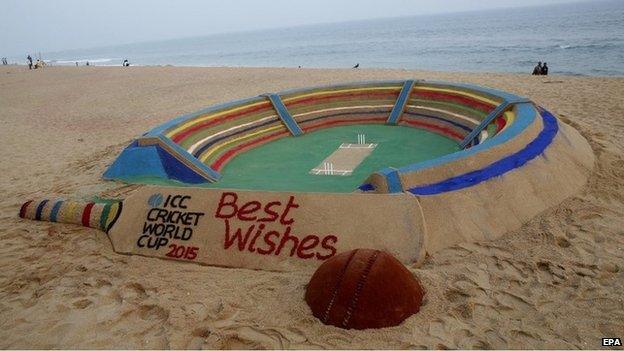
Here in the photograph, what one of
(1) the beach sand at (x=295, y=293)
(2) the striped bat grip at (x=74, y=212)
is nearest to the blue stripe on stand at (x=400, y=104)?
(1) the beach sand at (x=295, y=293)

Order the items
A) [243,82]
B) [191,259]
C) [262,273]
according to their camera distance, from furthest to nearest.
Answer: [243,82]
[191,259]
[262,273]

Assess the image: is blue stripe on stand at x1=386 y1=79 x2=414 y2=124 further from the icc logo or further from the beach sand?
the icc logo

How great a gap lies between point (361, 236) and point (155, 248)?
8.27 ft

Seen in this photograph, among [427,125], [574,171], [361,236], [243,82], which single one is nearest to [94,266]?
[361,236]

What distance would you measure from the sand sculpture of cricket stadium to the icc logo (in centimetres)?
2

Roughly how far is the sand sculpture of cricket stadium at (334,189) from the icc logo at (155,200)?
2 cm

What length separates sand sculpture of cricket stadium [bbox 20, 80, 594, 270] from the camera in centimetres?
481

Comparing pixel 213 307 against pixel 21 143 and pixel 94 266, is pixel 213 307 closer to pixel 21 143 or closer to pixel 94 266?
pixel 94 266

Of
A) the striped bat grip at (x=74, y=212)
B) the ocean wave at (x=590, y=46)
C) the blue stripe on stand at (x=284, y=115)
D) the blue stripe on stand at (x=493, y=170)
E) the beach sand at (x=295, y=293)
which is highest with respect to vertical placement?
the ocean wave at (x=590, y=46)

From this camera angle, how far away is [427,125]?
983 centimetres

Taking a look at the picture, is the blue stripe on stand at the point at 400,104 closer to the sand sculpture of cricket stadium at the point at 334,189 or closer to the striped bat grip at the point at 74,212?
the sand sculpture of cricket stadium at the point at 334,189

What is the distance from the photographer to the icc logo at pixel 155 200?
564cm

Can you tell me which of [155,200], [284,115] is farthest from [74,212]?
[284,115]

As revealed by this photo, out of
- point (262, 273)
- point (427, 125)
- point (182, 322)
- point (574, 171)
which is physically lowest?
point (182, 322)
